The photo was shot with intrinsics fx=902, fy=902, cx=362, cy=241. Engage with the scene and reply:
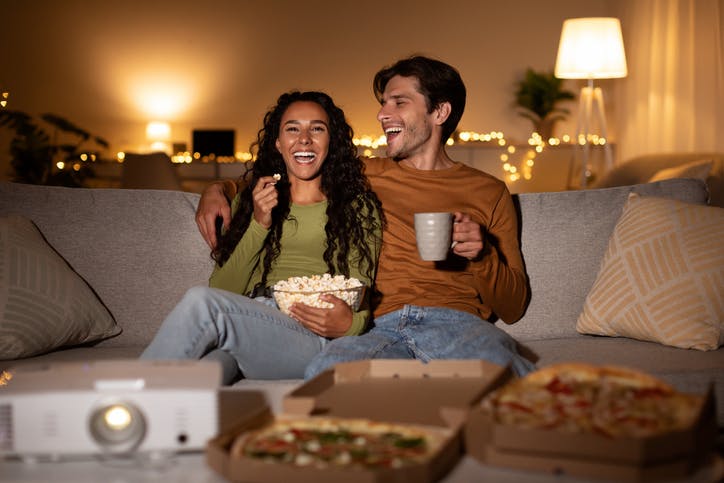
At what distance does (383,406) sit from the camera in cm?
149

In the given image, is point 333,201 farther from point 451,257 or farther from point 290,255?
point 451,257

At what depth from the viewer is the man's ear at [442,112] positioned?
2672 mm

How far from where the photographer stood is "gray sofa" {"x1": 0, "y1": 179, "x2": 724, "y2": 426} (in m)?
2.53

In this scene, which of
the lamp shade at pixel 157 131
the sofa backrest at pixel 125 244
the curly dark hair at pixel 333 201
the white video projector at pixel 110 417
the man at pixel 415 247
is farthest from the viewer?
the lamp shade at pixel 157 131

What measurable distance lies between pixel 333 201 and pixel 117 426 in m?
1.29

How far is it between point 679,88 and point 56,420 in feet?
16.9

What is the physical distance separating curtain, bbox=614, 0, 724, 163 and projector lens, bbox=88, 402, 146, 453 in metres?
4.43

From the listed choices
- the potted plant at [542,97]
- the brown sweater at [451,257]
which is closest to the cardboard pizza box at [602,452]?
the brown sweater at [451,257]

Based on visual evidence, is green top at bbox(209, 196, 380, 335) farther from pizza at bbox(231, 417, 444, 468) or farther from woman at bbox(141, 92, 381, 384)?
pizza at bbox(231, 417, 444, 468)

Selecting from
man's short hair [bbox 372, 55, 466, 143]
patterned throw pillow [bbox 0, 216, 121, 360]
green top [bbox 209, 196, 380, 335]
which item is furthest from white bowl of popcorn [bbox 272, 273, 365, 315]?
man's short hair [bbox 372, 55, 466, 143]

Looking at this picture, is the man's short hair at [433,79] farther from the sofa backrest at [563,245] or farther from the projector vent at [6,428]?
the projector vent at [6,428]

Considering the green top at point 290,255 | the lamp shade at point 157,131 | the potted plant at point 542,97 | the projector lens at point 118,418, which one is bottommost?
the projector lens at point 118,418

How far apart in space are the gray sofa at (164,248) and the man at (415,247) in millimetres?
131

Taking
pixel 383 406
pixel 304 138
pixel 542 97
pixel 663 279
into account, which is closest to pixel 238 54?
pixel 542 97
